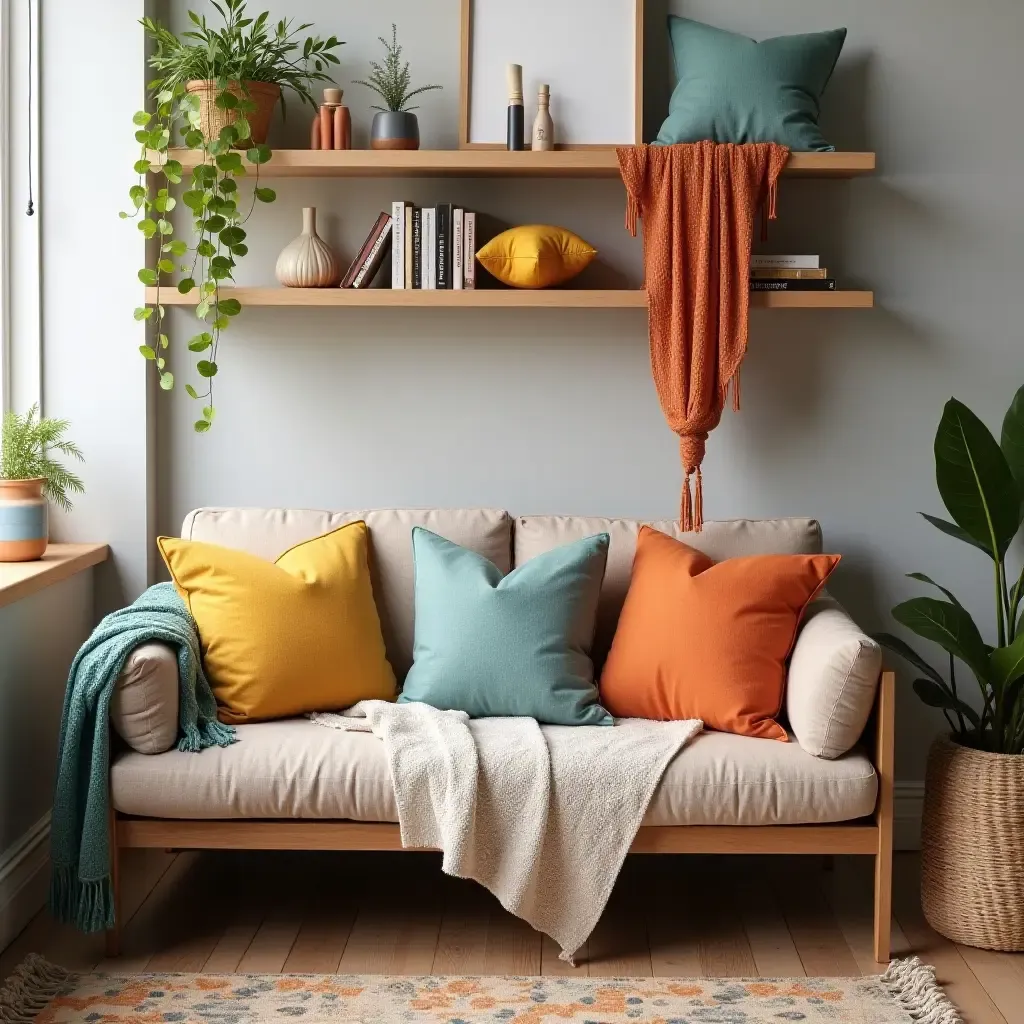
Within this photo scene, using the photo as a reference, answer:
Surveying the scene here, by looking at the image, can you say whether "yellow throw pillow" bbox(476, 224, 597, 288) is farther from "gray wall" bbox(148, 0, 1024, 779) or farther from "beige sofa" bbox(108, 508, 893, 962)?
"beige sofa" bbox(108, 508, 893, 962)

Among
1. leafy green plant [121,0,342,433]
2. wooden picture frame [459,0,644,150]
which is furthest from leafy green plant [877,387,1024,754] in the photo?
leafy green plant [121,0,342,433]

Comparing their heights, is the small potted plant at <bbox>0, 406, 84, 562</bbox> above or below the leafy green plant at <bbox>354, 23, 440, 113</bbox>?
below

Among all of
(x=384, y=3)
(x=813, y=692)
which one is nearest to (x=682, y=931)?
(x=813, y=692)

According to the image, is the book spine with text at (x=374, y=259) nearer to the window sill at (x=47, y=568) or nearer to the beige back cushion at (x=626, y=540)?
the beige back cushion at (x=626, y=540)

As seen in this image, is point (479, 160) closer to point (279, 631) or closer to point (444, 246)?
point (444, 246)

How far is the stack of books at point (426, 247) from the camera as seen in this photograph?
309 centimetres

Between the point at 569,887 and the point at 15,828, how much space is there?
1.28 metres

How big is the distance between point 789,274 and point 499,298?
0.73 meters

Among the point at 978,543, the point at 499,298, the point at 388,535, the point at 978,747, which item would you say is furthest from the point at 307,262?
the point at 978,747

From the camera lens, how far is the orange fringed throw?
9.82ft

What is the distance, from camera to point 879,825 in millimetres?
2574

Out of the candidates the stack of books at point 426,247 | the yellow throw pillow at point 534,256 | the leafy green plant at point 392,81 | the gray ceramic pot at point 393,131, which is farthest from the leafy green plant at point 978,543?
the leafy green plant at point 392,81

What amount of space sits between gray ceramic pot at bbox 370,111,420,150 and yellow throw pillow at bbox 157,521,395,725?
1.03m

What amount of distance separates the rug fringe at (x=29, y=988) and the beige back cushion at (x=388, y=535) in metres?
1.02
